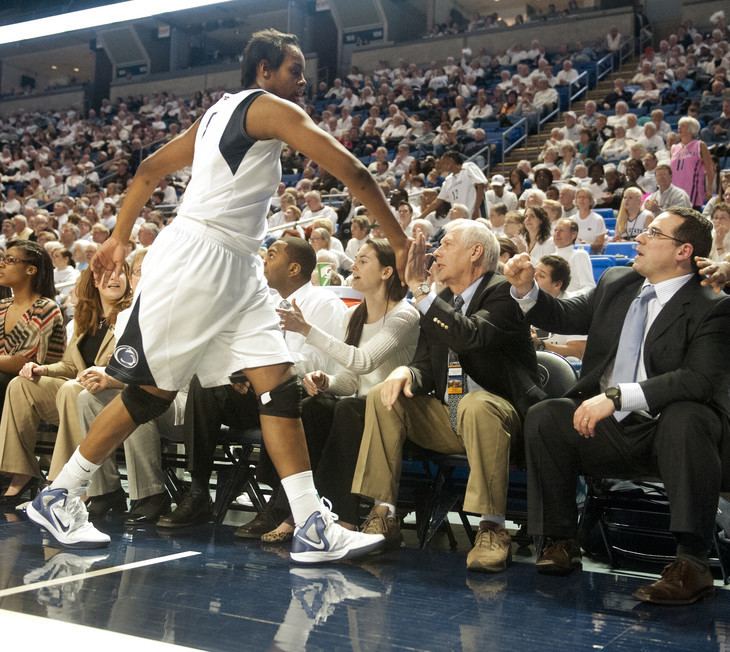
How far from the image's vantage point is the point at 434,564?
8.74ft

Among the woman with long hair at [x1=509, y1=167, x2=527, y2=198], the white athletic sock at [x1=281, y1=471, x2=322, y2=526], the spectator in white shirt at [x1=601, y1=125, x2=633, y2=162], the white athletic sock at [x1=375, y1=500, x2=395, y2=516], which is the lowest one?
the white athletic sock at [x1=375, y1=500, x2=395, y2=516]

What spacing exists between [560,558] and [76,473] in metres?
1.50

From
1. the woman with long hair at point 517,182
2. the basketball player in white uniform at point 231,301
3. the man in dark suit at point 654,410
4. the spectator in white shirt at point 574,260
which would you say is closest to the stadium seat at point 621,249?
the spectator in white shirt at point 574,260

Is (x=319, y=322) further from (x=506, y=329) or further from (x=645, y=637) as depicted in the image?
(x=645, y=637)

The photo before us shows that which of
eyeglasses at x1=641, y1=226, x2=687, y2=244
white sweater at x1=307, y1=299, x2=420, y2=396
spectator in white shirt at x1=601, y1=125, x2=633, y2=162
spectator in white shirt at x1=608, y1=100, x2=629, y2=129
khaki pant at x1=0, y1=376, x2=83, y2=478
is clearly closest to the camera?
eyeglasses at x1=641, y1=226, x2=687, y2=244

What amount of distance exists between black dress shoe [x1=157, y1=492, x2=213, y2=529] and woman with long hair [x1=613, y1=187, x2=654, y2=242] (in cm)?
490

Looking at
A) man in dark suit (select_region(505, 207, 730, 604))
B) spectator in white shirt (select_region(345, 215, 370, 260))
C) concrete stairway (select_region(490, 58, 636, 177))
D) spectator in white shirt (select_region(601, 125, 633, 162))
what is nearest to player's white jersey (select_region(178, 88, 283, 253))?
man in dark suit (select_region(505, 207, 730, 604))

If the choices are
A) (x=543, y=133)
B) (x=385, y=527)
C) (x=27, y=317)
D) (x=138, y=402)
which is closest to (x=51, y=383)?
(x=27, y=317)

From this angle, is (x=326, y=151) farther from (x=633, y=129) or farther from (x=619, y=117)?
(x=619, y=117)

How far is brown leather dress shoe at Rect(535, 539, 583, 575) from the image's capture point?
2510 millimetres

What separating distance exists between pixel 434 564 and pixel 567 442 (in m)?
0.57

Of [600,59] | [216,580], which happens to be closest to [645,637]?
[216,580]

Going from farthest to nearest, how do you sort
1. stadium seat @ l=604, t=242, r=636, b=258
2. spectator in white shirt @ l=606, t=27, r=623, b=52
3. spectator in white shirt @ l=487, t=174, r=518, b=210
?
spectator in white shirt @ l=606, t=27, r=623, b=52
spectator in white shirt @ l=487, t=174, r=518, b=210
stadium seat @ l=604, t=242, r=636, b=258

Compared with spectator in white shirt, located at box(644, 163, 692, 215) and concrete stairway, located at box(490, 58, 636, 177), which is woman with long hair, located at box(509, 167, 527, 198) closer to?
spectator in white shirt, located at box(644, 163, 692, 215)
